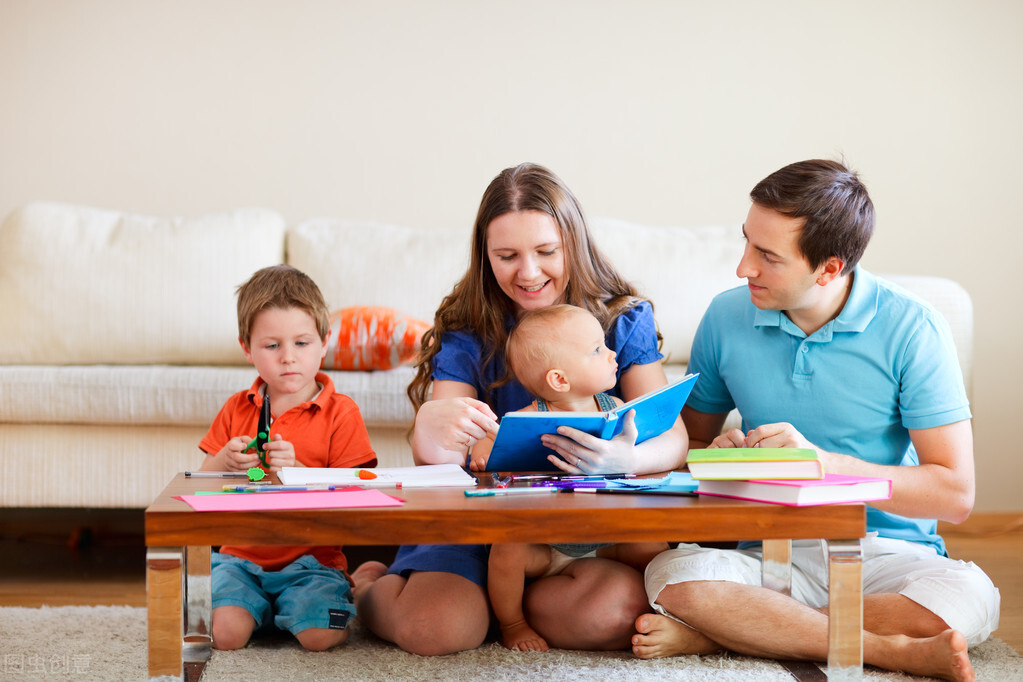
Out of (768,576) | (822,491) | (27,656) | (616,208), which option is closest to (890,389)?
(768,576)

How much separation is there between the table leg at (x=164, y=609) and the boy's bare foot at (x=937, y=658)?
1.02 m

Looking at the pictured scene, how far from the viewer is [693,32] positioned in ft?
10.6

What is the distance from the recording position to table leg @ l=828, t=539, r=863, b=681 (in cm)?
114

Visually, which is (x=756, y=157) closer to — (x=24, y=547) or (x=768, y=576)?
(x=768, y=576)

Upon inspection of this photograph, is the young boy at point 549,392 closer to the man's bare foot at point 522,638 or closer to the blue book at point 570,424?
the man's bare foot at point 522,638

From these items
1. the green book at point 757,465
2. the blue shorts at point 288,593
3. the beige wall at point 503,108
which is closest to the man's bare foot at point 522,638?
the blue shorts at point 288,593

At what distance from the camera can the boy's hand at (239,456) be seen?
1630 mm

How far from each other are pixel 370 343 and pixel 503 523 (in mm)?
1435

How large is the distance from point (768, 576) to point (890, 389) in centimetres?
37

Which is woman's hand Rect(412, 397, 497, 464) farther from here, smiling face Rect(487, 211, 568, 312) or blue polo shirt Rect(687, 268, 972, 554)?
blue polo shirt Rect(687, 268, 972, 554)

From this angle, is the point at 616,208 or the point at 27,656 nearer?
the point at 27,656

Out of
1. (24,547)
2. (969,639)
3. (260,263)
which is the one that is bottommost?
(24,547)

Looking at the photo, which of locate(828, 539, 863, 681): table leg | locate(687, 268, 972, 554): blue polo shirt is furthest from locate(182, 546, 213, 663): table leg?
locate(687, 268, 972, 554): blue polo shirt

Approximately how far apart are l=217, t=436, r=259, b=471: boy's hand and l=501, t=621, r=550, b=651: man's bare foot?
515 mm
